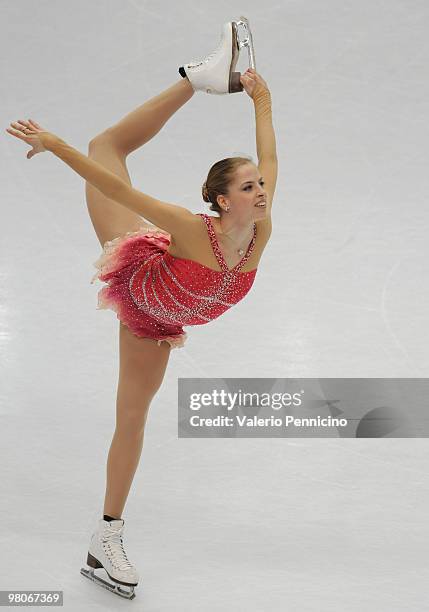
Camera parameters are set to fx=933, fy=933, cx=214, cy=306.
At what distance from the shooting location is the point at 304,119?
531 cm

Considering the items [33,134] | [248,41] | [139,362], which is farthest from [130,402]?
[248,41]

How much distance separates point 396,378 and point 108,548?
1696 mm

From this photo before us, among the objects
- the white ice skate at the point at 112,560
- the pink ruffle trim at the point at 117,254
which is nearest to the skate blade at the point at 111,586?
the white ice skate at the point at 112,560

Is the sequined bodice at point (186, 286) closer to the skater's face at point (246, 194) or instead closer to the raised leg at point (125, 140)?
the skater's face at point (246, 194)

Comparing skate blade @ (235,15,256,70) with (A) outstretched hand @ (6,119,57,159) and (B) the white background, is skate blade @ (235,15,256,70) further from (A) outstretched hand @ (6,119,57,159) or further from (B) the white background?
(B) the white background

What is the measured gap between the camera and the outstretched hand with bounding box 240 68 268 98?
2680 millimetres

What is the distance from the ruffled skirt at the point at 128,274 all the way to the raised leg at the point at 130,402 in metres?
0.03

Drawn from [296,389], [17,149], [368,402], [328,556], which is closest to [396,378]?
[368,402]

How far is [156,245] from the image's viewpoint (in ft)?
8.78

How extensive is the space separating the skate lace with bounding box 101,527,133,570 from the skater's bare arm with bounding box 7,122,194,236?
3.01 ft

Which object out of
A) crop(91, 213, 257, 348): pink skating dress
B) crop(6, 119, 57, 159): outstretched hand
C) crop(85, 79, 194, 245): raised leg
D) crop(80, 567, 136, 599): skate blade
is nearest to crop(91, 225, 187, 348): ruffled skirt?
crop(91, 213, 257, 348): pink skating dress

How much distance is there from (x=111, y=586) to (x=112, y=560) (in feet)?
0.24

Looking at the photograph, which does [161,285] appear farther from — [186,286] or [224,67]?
[224,67]

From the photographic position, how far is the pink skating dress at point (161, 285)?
2465mm
